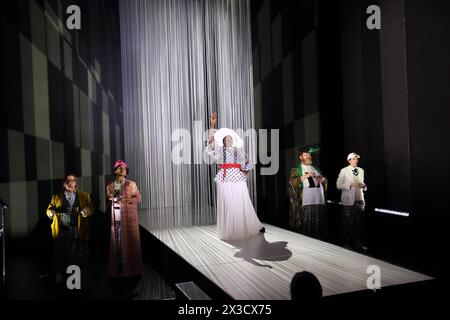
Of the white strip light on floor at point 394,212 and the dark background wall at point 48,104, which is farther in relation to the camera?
the white strip light on floor at point 394,212

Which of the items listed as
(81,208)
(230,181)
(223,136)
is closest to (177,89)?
(223,136)

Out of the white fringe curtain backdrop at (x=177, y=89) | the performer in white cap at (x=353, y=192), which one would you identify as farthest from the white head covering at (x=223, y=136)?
the performer in white cap at (x=353, y=192)

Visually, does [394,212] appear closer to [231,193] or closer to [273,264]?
[273,264]

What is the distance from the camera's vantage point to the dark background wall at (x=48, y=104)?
229 cm

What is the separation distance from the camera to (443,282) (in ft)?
7.47

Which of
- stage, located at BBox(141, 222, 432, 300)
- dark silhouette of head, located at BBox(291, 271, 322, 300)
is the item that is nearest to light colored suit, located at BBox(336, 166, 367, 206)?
stage, located at BBox(141, 222, 432, 300)

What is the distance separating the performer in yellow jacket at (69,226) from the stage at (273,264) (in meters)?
0.98

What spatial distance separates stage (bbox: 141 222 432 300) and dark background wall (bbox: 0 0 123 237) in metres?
1.41

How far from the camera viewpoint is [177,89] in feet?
15.4

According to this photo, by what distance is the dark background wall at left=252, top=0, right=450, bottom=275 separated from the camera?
7.72ft

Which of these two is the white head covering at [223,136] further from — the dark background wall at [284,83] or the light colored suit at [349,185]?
the light colored suit at [349,185]

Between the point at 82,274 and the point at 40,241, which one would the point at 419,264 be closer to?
the point at 82,274

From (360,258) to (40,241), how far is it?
277 cm

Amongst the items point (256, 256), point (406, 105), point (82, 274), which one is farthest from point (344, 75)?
point (82, 274)
